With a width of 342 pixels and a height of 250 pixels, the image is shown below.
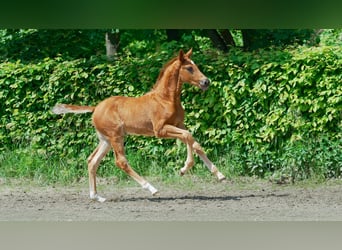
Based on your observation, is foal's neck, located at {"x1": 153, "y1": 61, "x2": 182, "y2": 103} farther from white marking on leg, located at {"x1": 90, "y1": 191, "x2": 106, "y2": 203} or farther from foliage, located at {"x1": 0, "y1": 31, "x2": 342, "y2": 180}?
foliage, located at {"x1": 0, "y1": 31, "x2": 342, "y2": 180}

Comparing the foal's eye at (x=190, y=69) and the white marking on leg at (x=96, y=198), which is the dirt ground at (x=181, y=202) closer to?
the white marking on leg at (x=96, y=198)

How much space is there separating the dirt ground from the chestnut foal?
1.62ft

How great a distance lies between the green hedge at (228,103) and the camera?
8703mm

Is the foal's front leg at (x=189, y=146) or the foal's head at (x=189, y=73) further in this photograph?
the foal's head at (x=189, y=73)

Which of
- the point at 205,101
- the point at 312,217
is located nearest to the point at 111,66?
the point at 205,101

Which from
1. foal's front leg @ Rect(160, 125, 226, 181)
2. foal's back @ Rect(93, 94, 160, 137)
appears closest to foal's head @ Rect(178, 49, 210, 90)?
foal's back @ Rect(93, 94, 160, 137)

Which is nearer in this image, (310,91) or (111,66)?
(310,91)

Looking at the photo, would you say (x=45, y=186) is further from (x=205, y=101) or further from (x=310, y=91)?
(x=310, y=91)

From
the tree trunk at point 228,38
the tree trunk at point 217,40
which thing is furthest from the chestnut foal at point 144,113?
the tree trunk at point 228,38

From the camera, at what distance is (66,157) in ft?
31.1

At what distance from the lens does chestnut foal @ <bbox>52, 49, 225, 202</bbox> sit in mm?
7328

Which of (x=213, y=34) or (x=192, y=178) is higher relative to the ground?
(x=213, y=34)

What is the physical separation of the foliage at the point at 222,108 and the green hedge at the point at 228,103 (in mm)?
14

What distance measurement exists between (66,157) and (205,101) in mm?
2238
